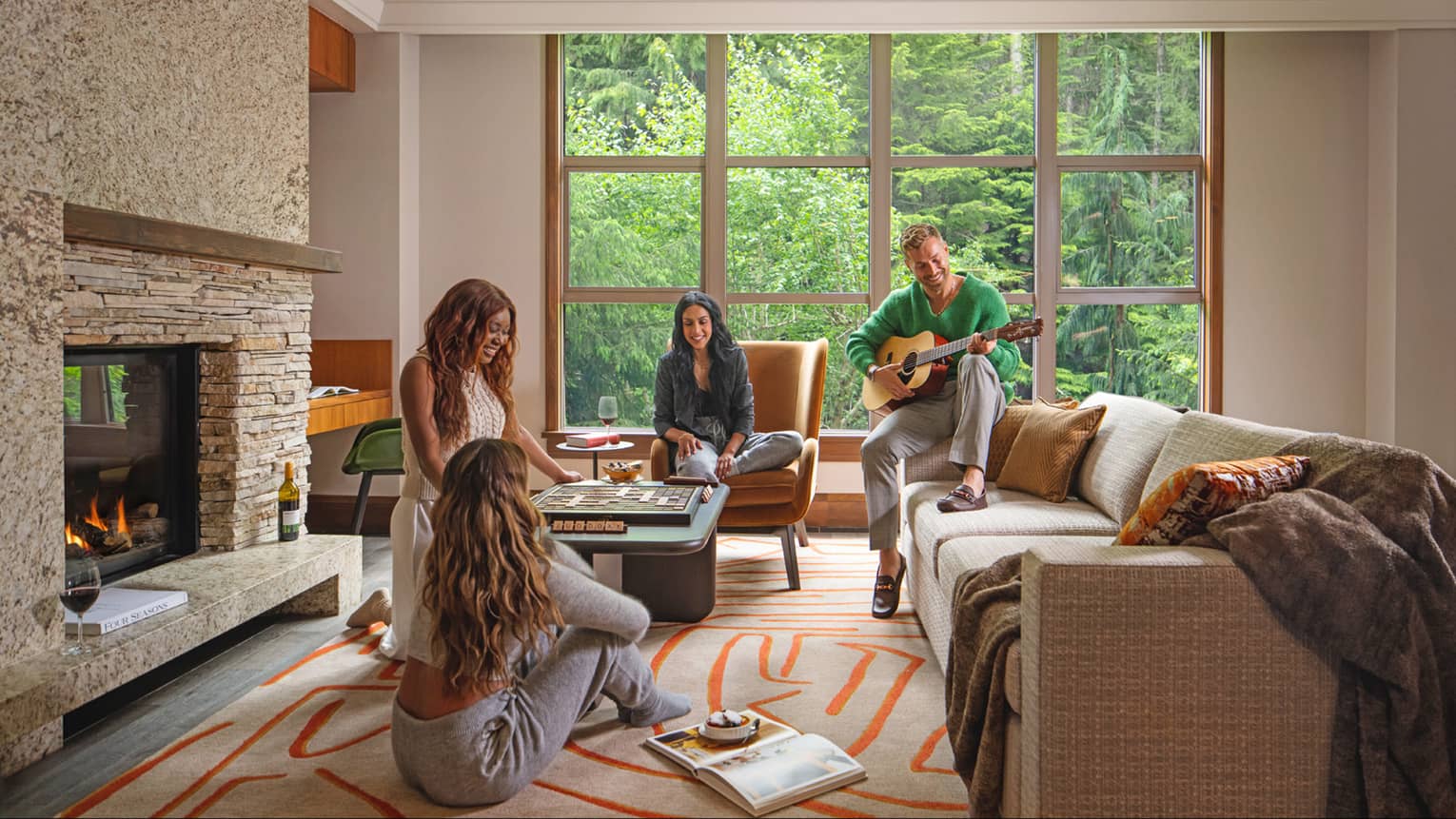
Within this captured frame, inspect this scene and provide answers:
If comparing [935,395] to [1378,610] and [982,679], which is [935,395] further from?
[1378,610]

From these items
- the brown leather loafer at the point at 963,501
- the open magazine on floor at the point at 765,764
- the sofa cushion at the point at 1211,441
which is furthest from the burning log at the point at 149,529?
the sofa cushion at the point at 1211,441

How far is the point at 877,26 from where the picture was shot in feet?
16.8

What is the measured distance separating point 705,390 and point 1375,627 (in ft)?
9.24

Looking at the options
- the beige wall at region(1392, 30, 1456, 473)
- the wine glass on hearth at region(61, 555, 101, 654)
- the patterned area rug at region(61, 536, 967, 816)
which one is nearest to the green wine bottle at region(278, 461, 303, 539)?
the patterned area rug at region(61, 536, 967, 816)

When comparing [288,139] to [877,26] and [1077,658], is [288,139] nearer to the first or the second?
[877,26]

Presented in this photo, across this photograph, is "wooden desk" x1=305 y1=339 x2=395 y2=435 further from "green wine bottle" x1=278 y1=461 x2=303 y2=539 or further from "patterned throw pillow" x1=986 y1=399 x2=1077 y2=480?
"patterned throw pillow" x1=986 y1=399 x2=1077 y2=480

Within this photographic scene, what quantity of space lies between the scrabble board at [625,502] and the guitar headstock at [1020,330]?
1287 mm

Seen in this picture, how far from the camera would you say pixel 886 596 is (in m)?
3.72

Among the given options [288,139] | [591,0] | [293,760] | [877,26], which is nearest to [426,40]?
[591,0]

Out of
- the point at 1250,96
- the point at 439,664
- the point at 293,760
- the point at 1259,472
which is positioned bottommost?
the point at 293,760

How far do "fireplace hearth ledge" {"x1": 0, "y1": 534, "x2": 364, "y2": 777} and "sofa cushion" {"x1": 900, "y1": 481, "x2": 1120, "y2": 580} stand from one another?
201 cm

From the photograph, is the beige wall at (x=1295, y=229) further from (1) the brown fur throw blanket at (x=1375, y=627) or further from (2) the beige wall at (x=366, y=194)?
(2) the beige wall at (x=366, y=194)

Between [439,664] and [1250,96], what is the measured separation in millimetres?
4990

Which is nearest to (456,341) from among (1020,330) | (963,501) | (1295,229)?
(963,501)
